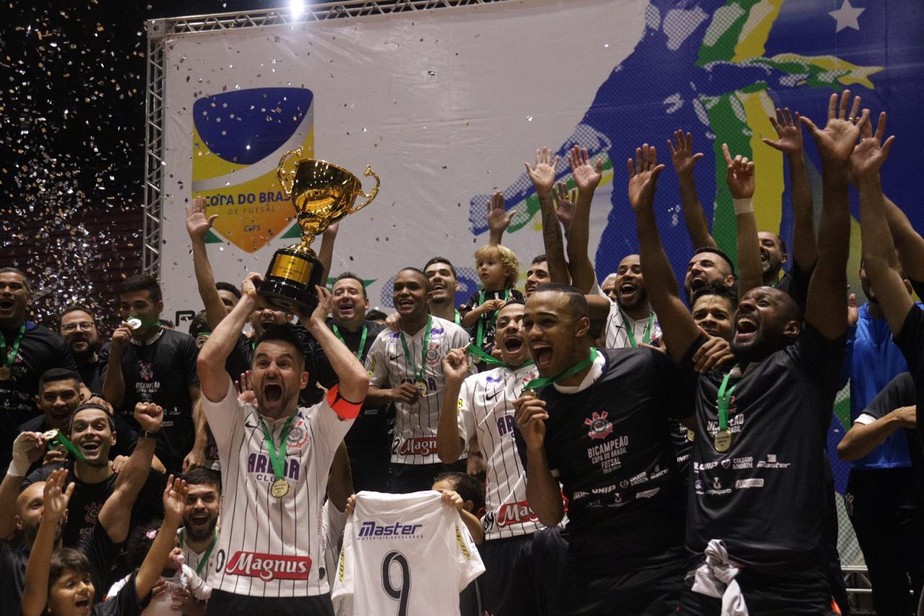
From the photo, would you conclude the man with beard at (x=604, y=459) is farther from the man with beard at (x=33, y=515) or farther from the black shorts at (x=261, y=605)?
the man with beard at (x=33, y=515)

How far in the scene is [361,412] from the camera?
6727 mm

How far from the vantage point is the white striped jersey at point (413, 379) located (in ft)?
21.0

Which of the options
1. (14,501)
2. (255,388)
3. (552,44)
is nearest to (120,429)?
(14,501)

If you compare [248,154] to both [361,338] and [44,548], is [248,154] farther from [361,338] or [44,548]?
[44,548]

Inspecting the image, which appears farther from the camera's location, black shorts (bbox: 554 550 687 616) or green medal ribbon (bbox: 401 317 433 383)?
green medal ribbon (bbox: 401 317 433 383)

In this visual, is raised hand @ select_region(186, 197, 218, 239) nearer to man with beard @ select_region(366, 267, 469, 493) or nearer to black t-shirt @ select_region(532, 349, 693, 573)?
man with beard @ select_region(366, 267, 469, 493)

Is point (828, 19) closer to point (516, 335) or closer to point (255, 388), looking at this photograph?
point (516, 335)

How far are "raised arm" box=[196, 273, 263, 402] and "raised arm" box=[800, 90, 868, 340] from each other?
2.25 metres

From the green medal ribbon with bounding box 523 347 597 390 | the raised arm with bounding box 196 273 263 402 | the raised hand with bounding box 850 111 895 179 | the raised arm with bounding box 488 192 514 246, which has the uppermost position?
the raised arm with bounding box 488 192 514 246

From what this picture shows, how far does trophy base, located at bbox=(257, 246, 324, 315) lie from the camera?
467cm

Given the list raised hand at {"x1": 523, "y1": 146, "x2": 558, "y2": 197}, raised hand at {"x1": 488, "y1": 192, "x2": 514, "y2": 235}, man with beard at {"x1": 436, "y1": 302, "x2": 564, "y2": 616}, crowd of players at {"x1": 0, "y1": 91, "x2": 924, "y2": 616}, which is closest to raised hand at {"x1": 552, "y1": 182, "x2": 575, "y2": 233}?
crowd of players at {"x1": 0, "y1": 91, "x2": 924, "y2": 616}

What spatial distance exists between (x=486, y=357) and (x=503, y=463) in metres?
0.81

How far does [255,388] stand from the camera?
459 centimetres

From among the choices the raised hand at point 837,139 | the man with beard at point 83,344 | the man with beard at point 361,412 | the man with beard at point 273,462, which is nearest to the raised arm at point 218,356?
the man with beard at point 273,462
